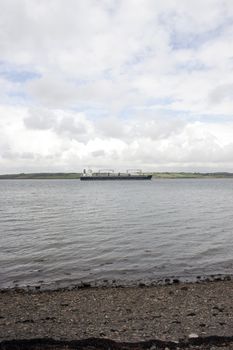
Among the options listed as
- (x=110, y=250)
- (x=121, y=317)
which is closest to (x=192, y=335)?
(x=121, y=317)

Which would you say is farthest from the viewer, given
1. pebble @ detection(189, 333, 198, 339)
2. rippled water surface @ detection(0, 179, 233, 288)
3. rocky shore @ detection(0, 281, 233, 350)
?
rippled water surface @ detection(0, 179, 233, 288)

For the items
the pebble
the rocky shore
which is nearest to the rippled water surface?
the rocky shore

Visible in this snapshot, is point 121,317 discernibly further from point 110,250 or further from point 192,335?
point 110,250

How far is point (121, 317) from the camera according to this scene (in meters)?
12.9

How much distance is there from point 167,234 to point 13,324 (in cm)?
2335

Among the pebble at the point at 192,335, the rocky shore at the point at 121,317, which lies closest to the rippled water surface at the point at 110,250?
the rocky shore at the point at 121,317

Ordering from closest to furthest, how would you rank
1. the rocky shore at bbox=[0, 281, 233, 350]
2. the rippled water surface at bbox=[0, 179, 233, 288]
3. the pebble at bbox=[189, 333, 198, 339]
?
the rocky shore at bbox=[0, 281, 233, 350] → the pebble at bbox=[189, 333, 198, 339] → the rippled water surface at bbox=[0, 179, 233, 288]

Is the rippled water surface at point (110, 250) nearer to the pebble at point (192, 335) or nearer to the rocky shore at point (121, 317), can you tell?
the rocky shore at point (121, 317)

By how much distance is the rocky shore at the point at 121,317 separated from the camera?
1048 cm

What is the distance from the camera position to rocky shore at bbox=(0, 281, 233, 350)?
10477mm

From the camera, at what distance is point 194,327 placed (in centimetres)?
1165

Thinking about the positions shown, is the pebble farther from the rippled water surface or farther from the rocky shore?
the rippled water surface

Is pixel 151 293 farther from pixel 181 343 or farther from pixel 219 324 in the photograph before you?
pixel 181 343

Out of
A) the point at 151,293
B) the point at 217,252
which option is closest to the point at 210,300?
the point at 151,293
